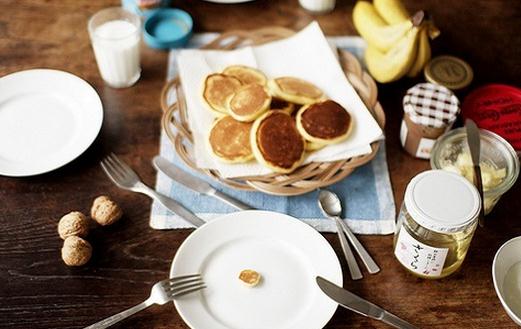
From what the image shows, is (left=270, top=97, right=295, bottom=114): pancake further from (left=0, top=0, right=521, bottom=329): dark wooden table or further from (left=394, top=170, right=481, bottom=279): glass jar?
(left=394, top=170, right=481, bottom=279): glass jar

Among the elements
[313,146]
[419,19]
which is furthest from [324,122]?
[419,19]

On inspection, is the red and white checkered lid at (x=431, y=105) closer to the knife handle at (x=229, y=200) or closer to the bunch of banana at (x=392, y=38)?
the bunch of banana at (x=392, y=38)

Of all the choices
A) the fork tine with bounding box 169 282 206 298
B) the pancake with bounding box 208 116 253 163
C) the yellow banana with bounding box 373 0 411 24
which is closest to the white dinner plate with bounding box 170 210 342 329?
the fork tine with bounding box 169 282 206 298

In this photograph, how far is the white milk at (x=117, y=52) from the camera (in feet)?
4.02

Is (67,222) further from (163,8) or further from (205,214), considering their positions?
(163,8)

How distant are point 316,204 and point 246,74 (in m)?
0.29

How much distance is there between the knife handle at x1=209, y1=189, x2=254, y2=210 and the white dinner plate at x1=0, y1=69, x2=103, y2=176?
0.24 metres

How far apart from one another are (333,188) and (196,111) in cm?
29

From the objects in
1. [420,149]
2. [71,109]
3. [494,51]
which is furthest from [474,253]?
[71,109]

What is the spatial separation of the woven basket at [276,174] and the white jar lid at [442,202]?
0.19 metres

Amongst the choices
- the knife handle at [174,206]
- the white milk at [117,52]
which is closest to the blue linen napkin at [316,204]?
the knife handle at [174,206]

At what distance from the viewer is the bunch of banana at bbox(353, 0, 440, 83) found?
46.9 inches

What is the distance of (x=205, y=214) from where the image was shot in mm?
1073

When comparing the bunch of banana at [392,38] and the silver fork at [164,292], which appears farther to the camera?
the bunch of banana at [392,38]
